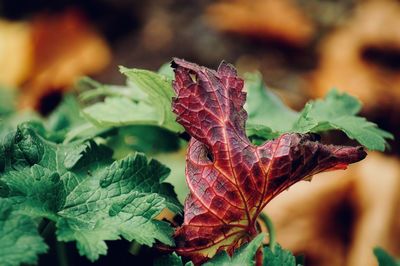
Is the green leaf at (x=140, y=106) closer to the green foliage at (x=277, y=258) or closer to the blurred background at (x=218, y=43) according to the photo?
the green foliage at (x=277, y=258)

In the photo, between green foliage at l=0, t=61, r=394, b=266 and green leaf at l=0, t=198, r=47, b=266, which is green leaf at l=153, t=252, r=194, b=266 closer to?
green foliage at l=0, t=61, r=394, b=266

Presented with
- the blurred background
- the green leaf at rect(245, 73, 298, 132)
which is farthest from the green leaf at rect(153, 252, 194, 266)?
the blurred background

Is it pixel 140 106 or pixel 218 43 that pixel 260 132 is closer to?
pixel 140 106

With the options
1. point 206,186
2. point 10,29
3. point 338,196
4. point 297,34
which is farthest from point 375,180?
point 10,29

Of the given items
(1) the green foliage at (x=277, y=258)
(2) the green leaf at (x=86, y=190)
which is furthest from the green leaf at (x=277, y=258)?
(2) the green leaf at (x=86, y=190)

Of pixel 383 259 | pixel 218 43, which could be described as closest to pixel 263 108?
pixel 383 259

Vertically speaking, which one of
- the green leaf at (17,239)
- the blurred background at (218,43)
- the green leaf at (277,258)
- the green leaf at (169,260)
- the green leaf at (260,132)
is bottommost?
the blurred background at (218,43)
